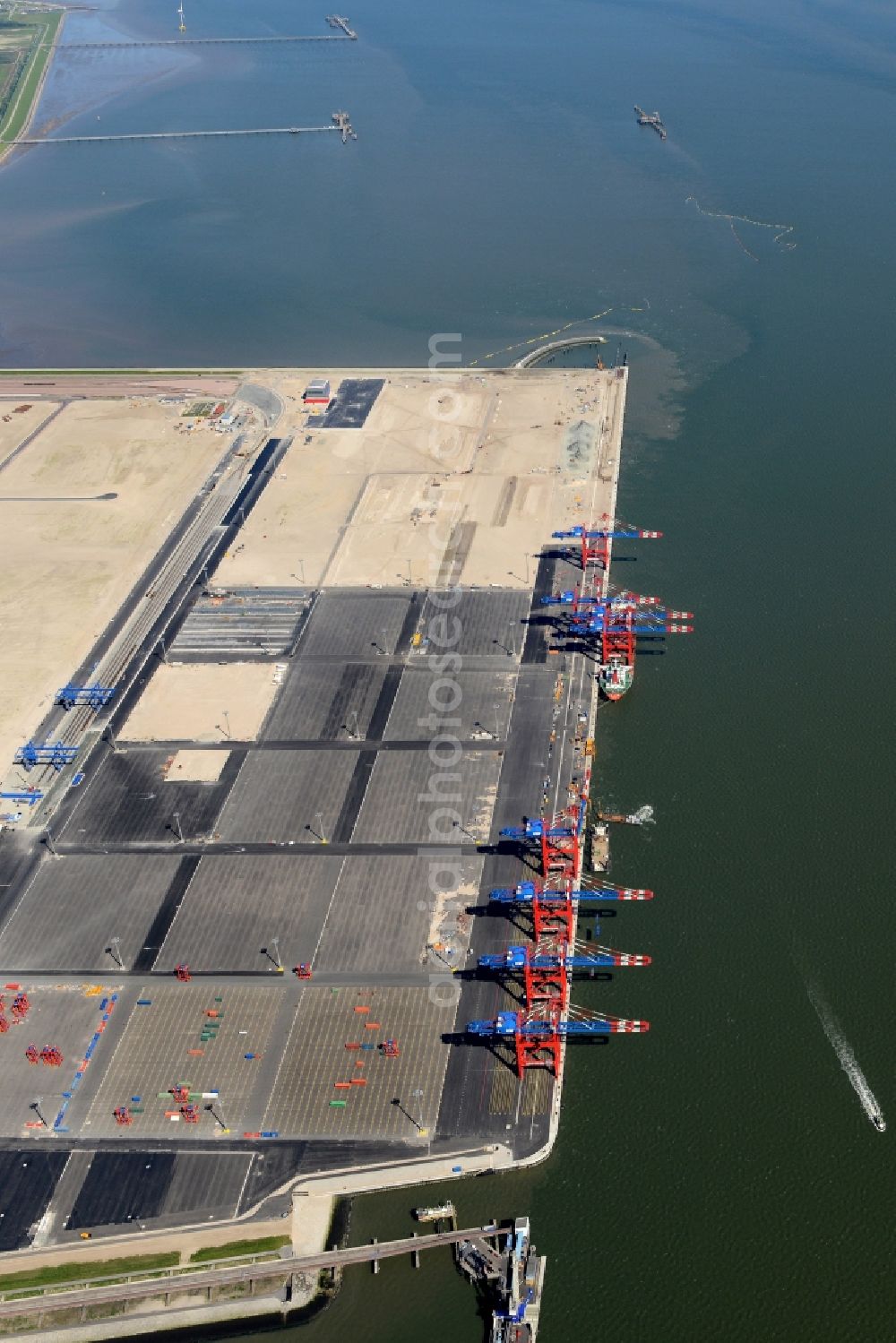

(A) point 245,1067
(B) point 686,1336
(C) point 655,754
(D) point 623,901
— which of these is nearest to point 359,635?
(C) point 655,754

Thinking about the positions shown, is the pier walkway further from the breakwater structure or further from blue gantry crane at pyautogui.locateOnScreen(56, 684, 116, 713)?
blue gantry crane at pyautogui.locateOnScreen(56, 684, 116, 713)

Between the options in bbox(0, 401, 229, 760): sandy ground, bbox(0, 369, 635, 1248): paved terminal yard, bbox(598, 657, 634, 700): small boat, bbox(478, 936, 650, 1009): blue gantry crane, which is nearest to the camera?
bbox(0, 369, 635, 1248): paved terminal yard

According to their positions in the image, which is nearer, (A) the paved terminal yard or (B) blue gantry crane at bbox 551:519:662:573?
(A) the paved terminal yard

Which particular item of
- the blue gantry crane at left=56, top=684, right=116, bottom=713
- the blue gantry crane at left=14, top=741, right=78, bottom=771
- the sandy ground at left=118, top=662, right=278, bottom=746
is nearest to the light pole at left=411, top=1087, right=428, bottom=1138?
the sandy ground at left=118, top=662, right=278, bottom=746

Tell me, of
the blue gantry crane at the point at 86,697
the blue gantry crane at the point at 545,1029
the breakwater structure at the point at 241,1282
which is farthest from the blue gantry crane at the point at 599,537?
the breakwater structure at the point at 241,1282

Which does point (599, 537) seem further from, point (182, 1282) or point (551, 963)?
point (182, 1282)
